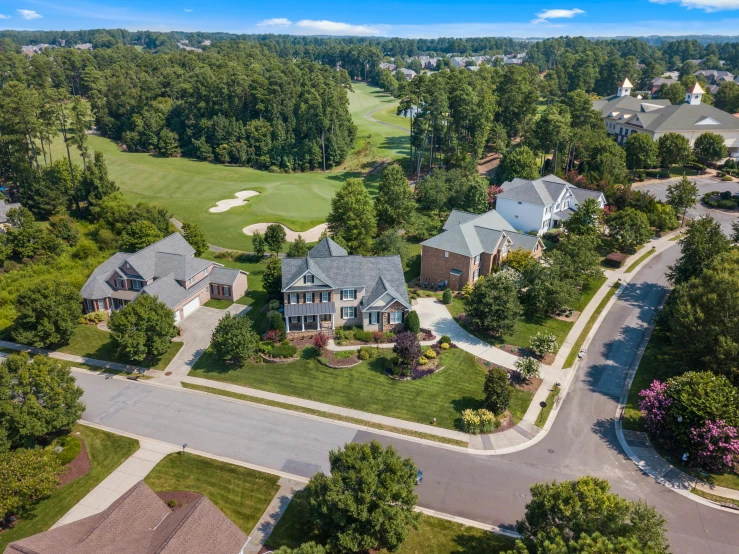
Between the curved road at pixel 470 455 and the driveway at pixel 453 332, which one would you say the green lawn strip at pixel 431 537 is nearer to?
the curved road at pixel 470 455

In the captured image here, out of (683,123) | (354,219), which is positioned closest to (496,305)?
(354,219)

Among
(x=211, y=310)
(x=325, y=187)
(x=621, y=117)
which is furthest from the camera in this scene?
(x=621, y=117)

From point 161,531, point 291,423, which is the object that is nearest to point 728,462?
point 291,423

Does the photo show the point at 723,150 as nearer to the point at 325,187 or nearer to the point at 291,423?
the point at 325,187

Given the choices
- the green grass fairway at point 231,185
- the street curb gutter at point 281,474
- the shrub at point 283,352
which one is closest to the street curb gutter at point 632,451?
the street curb gutter at point 281,474

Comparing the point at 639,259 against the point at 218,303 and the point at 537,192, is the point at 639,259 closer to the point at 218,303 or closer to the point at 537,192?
the point at 537,192

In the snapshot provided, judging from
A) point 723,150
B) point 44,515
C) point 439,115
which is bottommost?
point 44,515
